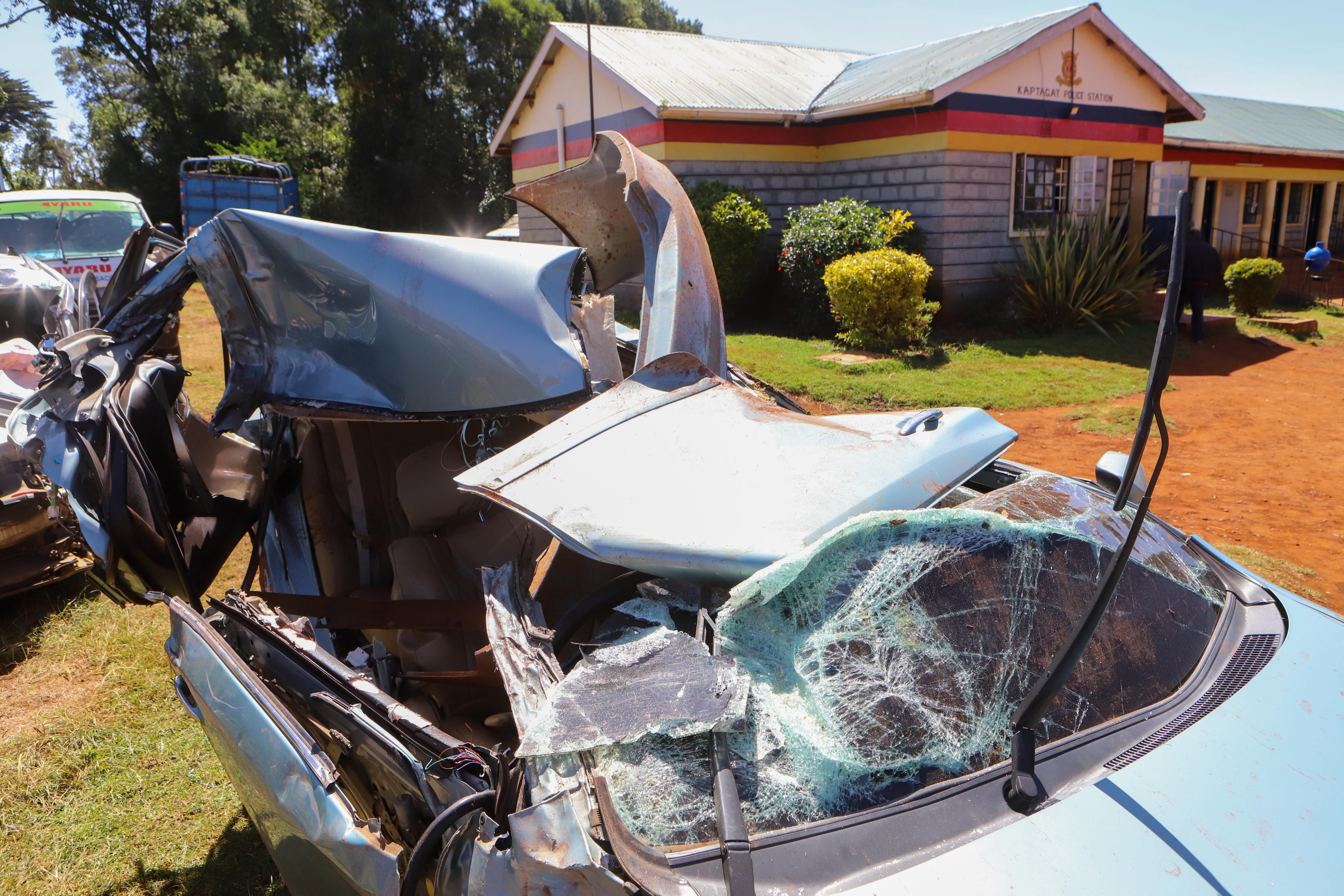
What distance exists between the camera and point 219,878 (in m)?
2.85

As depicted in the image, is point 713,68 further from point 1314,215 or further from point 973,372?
point 1314,215

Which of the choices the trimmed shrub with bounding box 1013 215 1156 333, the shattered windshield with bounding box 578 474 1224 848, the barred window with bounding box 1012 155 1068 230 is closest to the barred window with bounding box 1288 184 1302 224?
the barred window with bounding box 1012 155 1068 230

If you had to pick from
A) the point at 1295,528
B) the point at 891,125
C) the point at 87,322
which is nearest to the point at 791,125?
the point at 891,125

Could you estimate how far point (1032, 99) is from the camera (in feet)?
44.2

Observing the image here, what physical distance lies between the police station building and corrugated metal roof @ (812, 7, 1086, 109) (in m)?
0.05

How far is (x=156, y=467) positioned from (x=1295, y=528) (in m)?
6.52

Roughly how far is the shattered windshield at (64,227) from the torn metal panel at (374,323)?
29.9ft

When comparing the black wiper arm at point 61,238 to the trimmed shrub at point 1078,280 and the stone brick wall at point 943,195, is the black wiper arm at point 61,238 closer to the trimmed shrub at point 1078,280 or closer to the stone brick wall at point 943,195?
the stone brick wall at point 943,195

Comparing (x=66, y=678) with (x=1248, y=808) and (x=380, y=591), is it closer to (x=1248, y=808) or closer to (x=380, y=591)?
(x=380, y=591)

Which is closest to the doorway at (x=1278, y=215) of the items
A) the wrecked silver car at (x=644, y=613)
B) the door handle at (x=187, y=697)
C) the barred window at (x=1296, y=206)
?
the barred window at (x=1296, y=206)

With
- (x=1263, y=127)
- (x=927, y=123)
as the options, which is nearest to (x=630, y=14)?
(x=1263, y=127)

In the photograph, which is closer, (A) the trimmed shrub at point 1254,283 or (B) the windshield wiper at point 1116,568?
(B) the windshield wiper at point 1116,568

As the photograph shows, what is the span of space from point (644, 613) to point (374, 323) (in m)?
1.41

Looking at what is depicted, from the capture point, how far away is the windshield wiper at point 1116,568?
4.41 ft
